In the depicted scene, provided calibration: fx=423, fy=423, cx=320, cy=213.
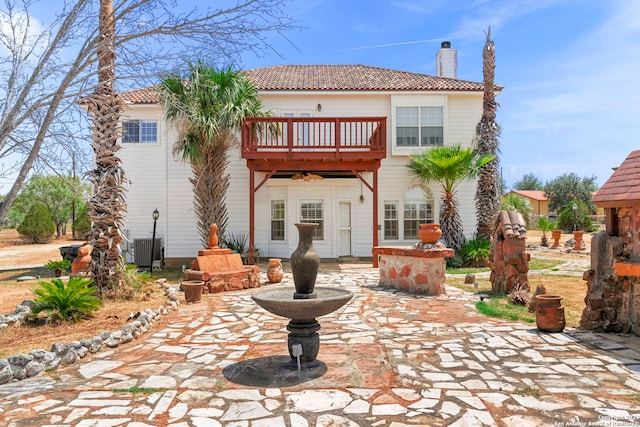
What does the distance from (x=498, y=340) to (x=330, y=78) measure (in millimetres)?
13409

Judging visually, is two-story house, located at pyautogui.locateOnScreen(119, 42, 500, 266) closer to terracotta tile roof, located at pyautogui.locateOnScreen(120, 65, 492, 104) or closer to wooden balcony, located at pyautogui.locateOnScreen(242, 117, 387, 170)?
terracotta tile roof, located at pyautogui.locateOnScreen(120, 65, 492, 104)

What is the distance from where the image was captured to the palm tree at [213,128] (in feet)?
39.8

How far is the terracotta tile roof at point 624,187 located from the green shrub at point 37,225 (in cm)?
3146

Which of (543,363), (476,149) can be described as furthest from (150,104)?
(543,363)

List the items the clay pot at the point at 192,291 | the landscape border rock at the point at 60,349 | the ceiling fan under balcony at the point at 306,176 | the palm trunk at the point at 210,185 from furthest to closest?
the ceiling fan under balcony at the point at 306,176, the palm trunk at the point at 210,185, the clay pot at the point at 192,291, the landscape border rock at the point at 60,349

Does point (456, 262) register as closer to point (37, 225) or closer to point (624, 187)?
point (624, 187)

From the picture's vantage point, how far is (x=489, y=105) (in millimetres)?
14508

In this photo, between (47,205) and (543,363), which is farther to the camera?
(47,205)

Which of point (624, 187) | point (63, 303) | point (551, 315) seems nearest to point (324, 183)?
point (63, 303)

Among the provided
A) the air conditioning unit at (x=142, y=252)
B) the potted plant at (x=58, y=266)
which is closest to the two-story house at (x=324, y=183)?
the air conditioning unit at (x=142, y=252)

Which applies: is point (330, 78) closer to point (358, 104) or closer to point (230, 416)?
point (358, 104)

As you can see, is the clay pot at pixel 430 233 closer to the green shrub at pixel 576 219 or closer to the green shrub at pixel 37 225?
the green shrub at pixel 576 219

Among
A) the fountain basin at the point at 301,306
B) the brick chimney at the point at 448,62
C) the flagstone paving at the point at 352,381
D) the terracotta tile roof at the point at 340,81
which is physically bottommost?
the flagstone paving at the point at 352,381

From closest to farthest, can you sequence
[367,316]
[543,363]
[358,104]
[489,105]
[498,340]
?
[543,363] → [498,340] → [367,316] → [489,105] → [358,104]
